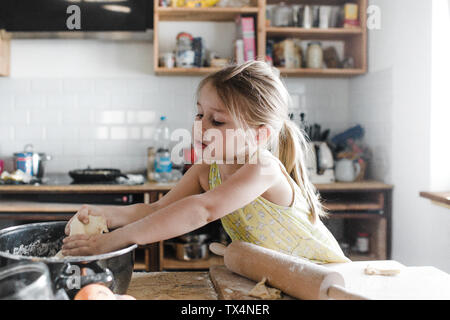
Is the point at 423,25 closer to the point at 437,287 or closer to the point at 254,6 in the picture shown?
the point at 254,6

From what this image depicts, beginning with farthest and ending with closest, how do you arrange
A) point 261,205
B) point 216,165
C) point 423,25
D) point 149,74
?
1. point 149,74
2. point 423,25
3. point 216,165
4. point 261,205

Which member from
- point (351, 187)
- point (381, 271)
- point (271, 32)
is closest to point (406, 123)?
point (351, 187)

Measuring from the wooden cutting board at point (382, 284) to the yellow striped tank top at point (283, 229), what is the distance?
0.62 ft

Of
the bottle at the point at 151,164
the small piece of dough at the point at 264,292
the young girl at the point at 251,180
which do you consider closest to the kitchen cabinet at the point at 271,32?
the bottle at the point at 151,164

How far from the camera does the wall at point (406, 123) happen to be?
2096 mm

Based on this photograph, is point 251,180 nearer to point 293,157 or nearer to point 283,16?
point 293,157

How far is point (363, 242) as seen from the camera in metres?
2.56

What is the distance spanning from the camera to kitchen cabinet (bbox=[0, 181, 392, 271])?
2260 millimetres

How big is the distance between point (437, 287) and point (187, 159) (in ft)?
6.65

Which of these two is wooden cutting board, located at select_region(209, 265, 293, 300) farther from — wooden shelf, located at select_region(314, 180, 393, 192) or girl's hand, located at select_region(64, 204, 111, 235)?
wooden shelf, located at select_region(314, 180, 393, 192)

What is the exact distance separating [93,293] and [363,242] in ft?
7.29

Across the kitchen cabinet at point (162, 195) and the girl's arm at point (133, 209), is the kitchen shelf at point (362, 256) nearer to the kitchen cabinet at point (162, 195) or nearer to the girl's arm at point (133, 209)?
the kitchen cabinet at point (162, 195)
